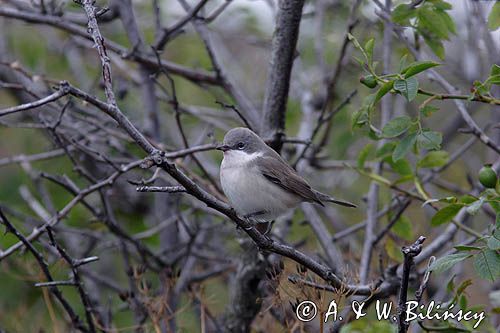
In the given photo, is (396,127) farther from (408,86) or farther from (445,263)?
(445,263)

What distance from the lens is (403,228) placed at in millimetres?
3537

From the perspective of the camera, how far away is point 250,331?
362cm

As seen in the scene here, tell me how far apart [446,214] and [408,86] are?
A: 2.08ft

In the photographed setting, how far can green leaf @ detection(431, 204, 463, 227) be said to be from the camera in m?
2.64

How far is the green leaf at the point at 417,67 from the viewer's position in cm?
231

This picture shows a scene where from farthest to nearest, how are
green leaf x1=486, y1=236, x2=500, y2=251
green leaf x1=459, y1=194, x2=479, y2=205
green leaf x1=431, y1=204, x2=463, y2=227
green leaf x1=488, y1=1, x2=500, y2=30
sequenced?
1. green leaf x1=488, y1=1, x2=500, y2=30
2. green leaf x1=431, y1=204, x2=463, y2=227
3. green leaf x1=459, y1=194, x2=479, y2=205
4. green leaf x1=486, y1=236, x2=500, y2=251

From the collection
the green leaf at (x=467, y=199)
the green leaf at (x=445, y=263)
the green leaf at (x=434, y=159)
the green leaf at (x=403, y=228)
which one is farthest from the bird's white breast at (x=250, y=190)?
the green leaf at (x=445, y=263)

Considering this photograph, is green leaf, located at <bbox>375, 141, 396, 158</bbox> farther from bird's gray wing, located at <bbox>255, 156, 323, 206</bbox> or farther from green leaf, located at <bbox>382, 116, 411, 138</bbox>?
bird's gray wing, located at <bbox>255, 156, 323, 206</bbox>

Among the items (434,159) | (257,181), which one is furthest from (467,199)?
(257,181)

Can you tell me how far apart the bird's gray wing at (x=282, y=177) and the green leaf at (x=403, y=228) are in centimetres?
46

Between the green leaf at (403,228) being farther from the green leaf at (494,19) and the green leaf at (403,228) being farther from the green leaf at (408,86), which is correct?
the green leaf at (408,86)

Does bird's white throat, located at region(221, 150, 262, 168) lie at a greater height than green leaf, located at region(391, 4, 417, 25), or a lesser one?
lesser

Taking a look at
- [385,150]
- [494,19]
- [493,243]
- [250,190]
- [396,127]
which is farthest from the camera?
[250,190]

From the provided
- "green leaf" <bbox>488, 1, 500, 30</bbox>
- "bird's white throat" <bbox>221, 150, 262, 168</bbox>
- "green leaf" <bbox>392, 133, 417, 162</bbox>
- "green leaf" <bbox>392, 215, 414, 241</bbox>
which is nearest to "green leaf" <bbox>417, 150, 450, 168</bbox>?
"green leaf" <bbox>392, 215, 414, 241</bbox>
